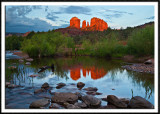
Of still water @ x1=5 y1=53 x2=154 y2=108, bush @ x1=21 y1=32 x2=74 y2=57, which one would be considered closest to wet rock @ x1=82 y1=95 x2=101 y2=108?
still water @ x1=5 y1=53 x2=154 y2=108

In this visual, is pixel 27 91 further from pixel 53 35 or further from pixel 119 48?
pixel 53 35

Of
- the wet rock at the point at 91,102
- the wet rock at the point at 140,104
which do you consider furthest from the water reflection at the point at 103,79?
the wet rock at the point at 91,102

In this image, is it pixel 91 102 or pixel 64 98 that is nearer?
pixel 91 102

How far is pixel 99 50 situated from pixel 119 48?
7465 mm

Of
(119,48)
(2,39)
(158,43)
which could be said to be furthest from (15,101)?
(119,48)

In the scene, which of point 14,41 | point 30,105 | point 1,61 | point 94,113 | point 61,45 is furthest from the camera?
point 14,41

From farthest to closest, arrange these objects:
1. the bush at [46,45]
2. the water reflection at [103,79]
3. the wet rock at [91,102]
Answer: the bush at [46,45], the water reflection at [103,79], the wet rock at [91,102]

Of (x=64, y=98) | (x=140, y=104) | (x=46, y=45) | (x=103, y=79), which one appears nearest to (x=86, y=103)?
(x=64, y=98)

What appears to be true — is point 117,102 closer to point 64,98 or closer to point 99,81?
point 64,98

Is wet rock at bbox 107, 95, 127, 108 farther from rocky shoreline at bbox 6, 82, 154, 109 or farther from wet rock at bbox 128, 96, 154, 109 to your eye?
wet rock at bbox 128, 96, 154, 109

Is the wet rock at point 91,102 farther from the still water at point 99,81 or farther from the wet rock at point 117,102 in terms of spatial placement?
the still water at point 99,81

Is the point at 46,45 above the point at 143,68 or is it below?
above

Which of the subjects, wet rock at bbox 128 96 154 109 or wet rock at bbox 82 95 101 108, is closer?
wet rock at bbox 128 96 154 109

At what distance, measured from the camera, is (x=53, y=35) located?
5325 cm
